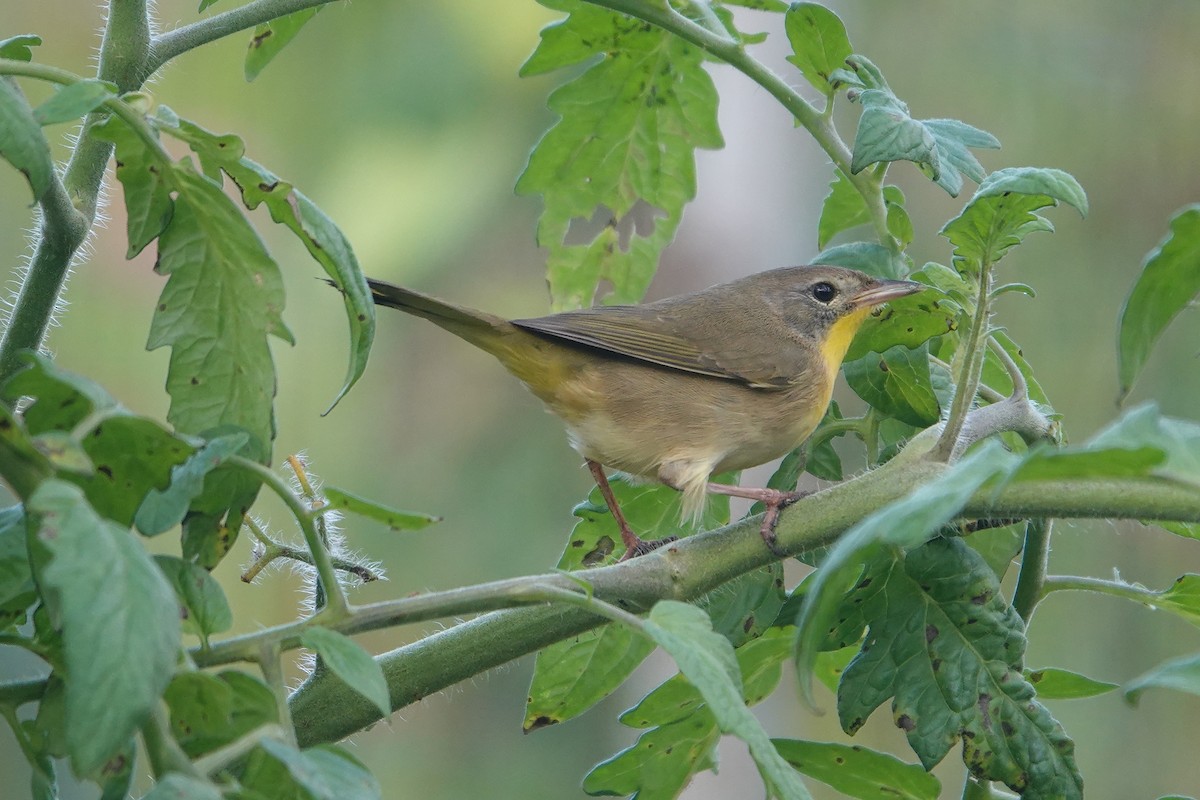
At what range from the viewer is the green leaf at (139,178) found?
1341 millimetres

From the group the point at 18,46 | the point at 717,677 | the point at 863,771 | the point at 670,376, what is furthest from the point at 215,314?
the point at 670,376

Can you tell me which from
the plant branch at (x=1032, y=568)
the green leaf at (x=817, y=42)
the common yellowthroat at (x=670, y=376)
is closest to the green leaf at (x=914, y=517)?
the plant branch at (x=1032, y=568)

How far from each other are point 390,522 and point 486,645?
0.33 m

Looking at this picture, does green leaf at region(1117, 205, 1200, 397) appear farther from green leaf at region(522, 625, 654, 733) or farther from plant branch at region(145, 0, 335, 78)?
plant branch at region(145, 0, 335, 78)

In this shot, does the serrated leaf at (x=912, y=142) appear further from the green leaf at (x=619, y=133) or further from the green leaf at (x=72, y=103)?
the green leaf at (x=72, y=103)

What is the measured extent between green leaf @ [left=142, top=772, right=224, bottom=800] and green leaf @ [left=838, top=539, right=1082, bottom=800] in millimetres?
960

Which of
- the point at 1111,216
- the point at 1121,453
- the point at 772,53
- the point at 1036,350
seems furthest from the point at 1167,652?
the point at 1121,453

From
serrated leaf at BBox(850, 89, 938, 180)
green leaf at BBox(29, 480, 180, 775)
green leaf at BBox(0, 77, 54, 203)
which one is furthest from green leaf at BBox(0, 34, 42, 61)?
serrated leaf at BBox(850, 89, 938, 180)

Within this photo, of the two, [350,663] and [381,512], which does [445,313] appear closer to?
[381,512]

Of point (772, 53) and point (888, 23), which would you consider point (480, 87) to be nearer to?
point (772, 53)

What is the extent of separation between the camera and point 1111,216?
286 inches

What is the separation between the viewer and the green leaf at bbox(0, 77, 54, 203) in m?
1.11

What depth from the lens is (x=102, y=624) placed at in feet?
2.78

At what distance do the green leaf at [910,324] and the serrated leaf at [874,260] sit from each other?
7 cm
